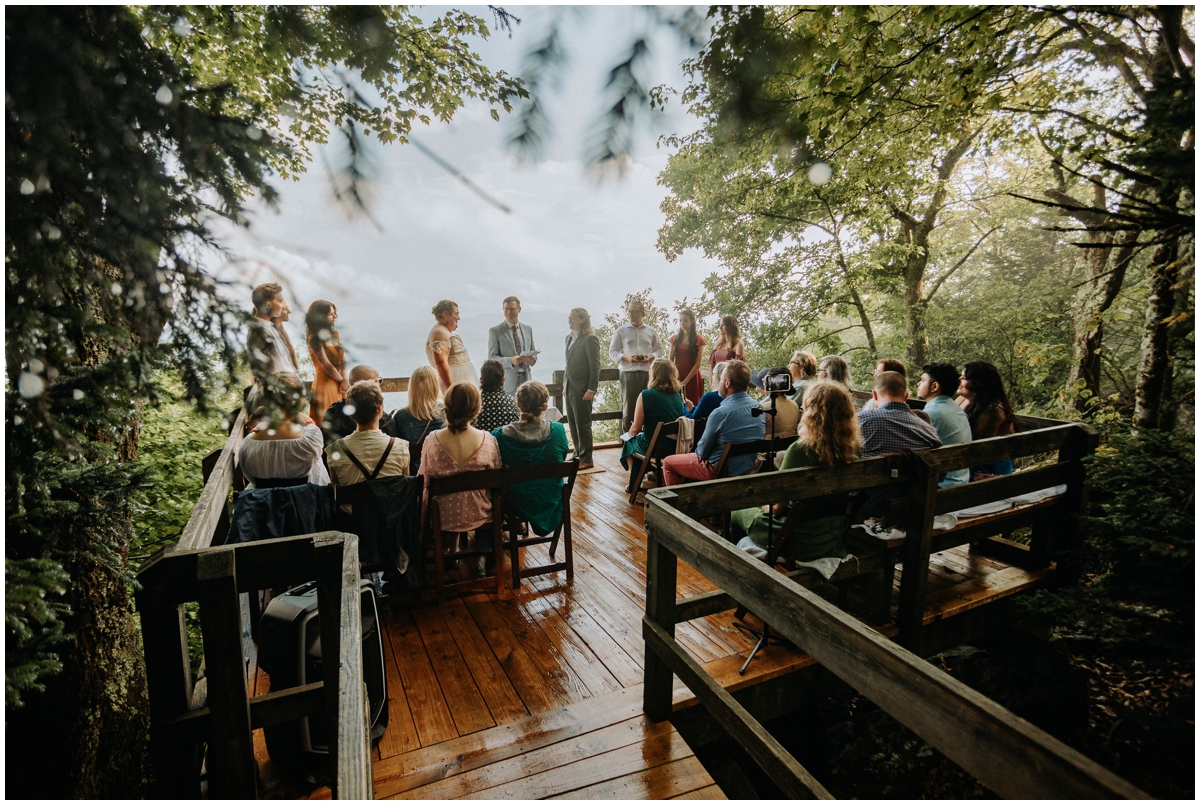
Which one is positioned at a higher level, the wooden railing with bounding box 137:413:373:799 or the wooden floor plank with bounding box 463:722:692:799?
the wooden railing with bounding box 137:413:373:799

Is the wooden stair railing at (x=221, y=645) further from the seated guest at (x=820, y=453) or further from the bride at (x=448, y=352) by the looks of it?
the bride at (x=448, y=352)

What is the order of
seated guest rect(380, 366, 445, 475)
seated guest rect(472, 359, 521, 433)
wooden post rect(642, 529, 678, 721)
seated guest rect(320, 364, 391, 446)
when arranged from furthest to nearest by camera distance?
seated guest rect(472, 359, 521, 433), seated guest rect(380, 366, 445, 475), wooden post rect(642, 529, 678, 721), seated guest rect(320, 364, 391, 446)

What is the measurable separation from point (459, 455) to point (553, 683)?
1.46m

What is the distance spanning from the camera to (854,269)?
8453 mm

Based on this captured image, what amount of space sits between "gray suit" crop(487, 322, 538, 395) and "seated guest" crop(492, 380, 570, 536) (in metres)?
2.04

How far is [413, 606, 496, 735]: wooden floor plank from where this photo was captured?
2.30 m

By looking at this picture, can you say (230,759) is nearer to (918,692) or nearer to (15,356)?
(15,356)

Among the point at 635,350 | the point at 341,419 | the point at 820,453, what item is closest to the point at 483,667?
the point at 341,419

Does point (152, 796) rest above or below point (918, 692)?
below

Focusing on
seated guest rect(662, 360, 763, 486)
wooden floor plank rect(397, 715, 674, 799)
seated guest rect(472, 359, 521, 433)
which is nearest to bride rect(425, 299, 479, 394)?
seated guest rect(472, 359, 521, 433)

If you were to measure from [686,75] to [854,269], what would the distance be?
332 inches

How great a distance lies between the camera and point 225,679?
1.68 meters

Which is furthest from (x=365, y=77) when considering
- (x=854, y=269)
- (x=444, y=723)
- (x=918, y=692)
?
(x=854, y=269)

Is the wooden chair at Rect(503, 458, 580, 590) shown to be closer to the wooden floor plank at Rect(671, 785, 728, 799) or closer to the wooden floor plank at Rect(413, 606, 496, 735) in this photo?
the wooden floor plank at Rect(413, 606, 496, 735)
